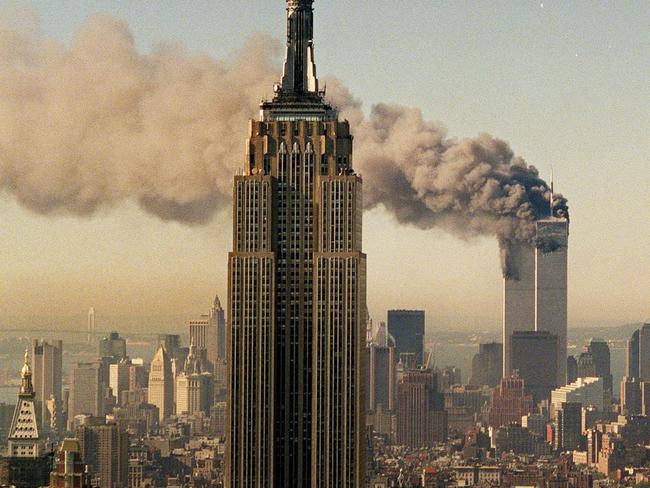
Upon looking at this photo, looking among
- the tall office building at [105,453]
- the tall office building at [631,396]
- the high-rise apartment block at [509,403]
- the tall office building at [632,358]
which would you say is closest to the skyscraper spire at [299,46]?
the tall office building at [105,453]

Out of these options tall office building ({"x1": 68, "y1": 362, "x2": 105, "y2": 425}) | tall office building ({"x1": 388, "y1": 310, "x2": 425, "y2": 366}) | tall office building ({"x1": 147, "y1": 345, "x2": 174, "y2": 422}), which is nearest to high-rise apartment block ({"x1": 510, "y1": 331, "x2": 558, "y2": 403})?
tall office building ({"x1": 388, "y1": 310, "x2": 425, "y2": 366})

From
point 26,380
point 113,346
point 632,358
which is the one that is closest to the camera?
point 26,380

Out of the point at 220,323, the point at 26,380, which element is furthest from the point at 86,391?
the point at 220,323

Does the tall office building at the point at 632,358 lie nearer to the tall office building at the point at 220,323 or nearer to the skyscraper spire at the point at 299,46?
the tall office building at the point at 220,323

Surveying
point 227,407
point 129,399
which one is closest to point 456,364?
point 129,399

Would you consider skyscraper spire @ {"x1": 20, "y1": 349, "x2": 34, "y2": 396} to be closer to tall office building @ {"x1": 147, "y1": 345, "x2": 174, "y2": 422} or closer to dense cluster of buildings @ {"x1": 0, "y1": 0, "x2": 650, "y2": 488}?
dense cluster of buildings @ {"x1": 0, "y1": 0, "x2": 650, "y2": 488}

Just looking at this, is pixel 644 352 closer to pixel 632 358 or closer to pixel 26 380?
pixel 632 358

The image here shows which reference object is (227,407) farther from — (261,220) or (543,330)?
(543,330)
